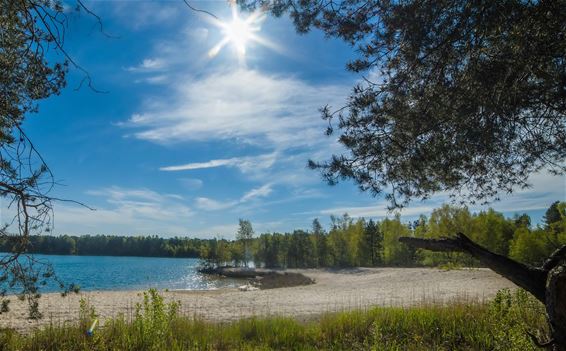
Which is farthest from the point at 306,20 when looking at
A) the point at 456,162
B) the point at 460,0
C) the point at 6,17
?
the point at 6,17

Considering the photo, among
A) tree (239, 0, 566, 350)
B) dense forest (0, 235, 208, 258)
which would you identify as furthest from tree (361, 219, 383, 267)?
dense forest (0, 235, 208, 258)

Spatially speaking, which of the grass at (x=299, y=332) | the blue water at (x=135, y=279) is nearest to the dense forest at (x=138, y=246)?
the blue water at (x=135, y=279)

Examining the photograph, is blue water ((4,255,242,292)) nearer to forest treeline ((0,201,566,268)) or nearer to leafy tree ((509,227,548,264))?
forest treeline ((0,201,566,268))

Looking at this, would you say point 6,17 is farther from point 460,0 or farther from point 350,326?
point 350,326

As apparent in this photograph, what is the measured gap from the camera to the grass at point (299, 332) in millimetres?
6453

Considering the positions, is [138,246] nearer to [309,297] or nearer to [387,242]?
[387,242]

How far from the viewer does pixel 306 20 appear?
514 cm

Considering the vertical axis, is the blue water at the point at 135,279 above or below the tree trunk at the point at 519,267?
below

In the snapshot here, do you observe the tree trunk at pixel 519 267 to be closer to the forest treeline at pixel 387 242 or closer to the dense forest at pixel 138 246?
the forest treeline at pixel 387 242

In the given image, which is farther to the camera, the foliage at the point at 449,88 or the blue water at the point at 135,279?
the blue water at the point at 135,279

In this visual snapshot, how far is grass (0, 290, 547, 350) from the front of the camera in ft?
21.2

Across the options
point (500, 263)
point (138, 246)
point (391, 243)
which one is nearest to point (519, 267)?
point (500, 263)

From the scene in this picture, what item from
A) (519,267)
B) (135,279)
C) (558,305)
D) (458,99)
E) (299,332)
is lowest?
(135,279)

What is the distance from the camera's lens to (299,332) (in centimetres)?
815
